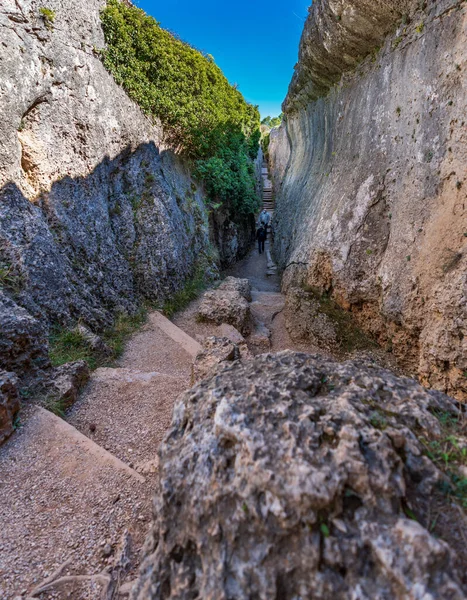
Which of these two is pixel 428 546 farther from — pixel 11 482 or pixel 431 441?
pixel 11 482

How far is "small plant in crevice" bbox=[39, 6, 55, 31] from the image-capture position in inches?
291

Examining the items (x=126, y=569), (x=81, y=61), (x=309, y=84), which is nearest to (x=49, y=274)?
(x=126, y=569)

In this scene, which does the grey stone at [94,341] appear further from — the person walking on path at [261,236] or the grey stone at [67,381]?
the person walking on path at [261,236]

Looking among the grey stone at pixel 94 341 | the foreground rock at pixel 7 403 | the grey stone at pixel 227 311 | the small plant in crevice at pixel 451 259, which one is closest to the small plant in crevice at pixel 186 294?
the grey stone at pixel 227 311

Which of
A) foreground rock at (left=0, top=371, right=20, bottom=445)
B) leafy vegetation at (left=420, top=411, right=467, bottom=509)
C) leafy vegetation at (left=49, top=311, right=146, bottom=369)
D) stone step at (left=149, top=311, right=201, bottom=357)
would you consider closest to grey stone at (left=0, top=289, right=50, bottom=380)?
leafy vegetation at (left=49, top=311, right=146, bottom=369)

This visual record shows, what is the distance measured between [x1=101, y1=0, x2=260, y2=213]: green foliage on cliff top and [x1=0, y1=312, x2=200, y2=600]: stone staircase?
32.1 feet

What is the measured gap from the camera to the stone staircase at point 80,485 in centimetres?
273

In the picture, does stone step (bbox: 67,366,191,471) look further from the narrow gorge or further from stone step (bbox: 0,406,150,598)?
stone step (bbox: 0,406,150,598)

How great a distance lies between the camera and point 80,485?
345cm

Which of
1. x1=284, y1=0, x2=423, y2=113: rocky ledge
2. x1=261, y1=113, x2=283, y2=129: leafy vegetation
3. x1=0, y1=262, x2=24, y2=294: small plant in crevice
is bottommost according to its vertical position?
x1=0, y1=262, x2=24, y2=294: small plant in crevice

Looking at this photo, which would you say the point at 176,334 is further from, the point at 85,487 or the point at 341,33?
the point at 341,33

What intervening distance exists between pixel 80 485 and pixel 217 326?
5.99m

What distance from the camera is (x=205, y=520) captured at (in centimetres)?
180

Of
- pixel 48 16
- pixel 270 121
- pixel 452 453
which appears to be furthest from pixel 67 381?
pixel 270 121
